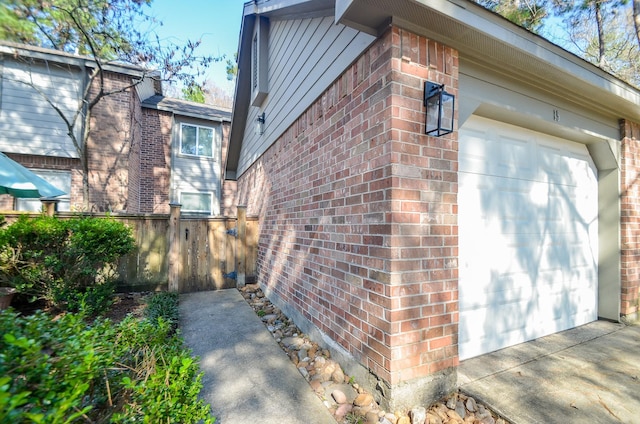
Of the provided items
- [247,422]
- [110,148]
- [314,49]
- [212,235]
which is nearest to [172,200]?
[110,148]

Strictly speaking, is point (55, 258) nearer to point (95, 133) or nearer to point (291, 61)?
point (291, 61)

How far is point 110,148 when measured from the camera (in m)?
8.68

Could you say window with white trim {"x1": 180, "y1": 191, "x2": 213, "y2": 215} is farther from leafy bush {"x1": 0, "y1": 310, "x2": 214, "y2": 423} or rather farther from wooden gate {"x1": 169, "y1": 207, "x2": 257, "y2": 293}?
leafy bush {"x1": 0, "y1": 310, "x2": 214, "y2": 423}

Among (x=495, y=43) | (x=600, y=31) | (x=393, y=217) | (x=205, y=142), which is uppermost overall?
(x=600, y=31)

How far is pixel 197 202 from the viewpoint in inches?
450

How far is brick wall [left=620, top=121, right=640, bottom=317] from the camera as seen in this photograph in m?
3.81

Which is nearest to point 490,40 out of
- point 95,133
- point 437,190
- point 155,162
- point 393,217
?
point 437,190

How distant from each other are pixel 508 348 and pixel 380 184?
2529 millimetres


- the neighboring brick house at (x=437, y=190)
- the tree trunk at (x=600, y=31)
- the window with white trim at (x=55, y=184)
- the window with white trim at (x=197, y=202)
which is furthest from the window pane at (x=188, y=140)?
the tree trunk at (x=600, y=31)

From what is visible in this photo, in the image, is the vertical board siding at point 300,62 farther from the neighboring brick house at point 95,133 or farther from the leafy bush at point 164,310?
the neighboring brick house at point 95,133

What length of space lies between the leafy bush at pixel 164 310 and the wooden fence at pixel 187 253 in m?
0.81

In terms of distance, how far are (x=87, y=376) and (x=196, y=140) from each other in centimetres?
1154

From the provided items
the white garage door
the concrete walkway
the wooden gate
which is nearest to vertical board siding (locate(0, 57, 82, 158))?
the wooden gate

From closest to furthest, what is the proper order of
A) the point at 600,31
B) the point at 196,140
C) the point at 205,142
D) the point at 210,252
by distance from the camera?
1. the point at 210,252
2. the point at 600,31
3. the point at 196,140
4. the point at 205,142
